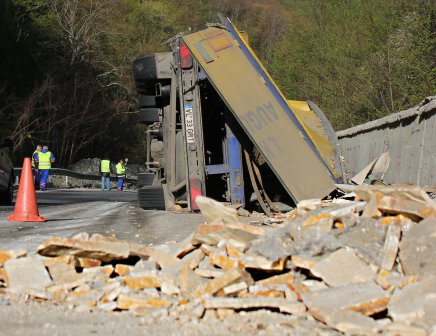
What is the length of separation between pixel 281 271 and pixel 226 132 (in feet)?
19.7

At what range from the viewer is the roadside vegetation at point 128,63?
22.8 metres

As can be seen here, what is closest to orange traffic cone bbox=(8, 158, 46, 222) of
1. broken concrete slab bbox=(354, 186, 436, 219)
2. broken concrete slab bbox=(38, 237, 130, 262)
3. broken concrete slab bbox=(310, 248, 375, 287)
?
broken concrete slab bbox=(38, 237, 130, 262)

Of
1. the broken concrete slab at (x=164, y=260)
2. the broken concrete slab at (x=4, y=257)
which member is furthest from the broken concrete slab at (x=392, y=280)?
the broken concrete slab at (x=4, y=257)

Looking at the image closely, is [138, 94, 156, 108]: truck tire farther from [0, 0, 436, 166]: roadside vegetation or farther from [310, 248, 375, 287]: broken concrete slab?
[0, 0, 436, 166]: roadside vegetation

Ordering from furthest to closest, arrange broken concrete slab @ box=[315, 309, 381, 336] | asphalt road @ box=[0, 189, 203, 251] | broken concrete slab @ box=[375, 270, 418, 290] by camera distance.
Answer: asphalt road @ box=[0, 189, 203, 251]
broken concrete slab @ box=[375, 270, 418, 290]
broken concrete slab @ box=[315, 309, 381, 336]

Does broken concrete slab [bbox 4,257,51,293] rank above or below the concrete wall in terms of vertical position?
below

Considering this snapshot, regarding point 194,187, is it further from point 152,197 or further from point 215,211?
point 215,211

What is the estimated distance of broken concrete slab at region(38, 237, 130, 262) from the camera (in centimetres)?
565

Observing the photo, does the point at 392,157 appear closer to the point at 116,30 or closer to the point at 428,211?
the point at 428,211

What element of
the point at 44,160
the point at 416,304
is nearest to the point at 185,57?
the point at 416,304

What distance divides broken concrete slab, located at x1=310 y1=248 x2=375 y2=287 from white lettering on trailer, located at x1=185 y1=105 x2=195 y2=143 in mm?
6105

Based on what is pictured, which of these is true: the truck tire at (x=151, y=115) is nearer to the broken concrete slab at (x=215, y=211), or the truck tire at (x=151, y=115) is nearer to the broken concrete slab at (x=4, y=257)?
the broken concrete slab at (x=215, y=211)

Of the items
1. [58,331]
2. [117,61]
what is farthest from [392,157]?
[117,61]

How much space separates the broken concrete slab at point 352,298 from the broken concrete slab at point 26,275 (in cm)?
181
